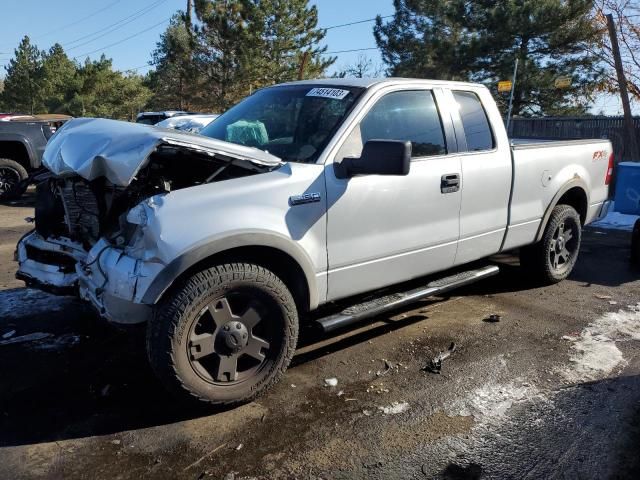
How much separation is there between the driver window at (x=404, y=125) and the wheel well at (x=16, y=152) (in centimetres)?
862

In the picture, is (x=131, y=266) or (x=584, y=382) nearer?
(x=131, y=266)

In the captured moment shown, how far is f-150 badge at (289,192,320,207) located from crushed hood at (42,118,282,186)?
0.26m

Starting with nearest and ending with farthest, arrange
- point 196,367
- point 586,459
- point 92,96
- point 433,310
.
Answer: point 586,459 < point 196,367 < point 433,310 < point 92,96

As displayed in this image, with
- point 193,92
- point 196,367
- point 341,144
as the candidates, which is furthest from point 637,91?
point 193,92

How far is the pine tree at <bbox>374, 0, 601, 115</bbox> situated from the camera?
23094mm

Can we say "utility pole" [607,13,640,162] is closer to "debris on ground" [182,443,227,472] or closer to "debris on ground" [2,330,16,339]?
"debris on ground" [182,443,227,472]

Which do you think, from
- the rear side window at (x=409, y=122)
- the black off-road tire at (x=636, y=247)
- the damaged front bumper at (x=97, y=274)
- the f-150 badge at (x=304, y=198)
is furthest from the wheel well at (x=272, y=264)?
the black off-road tire at (x=636, y=247)

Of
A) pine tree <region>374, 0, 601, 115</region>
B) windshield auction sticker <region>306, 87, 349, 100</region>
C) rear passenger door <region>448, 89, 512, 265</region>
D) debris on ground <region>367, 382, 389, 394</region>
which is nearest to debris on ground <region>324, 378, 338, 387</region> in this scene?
debris on ground <region>367, 382, 389, 394</region>

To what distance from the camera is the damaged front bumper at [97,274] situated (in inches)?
116

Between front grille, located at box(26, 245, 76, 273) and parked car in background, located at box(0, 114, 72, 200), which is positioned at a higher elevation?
parked car in background, located at box(0, 114, 72, 200)

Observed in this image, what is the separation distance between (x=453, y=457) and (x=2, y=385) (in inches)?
109

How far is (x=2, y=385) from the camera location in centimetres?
353

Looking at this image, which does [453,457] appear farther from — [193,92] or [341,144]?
[193,92]

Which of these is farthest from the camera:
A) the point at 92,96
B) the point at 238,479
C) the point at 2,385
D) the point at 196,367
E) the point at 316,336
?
the point at 92,96
